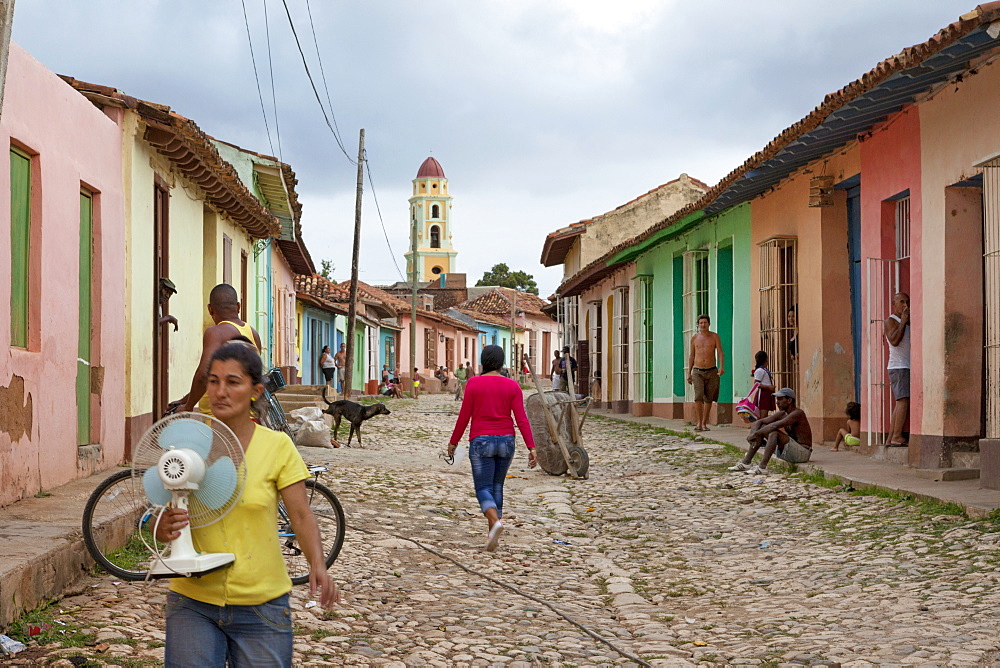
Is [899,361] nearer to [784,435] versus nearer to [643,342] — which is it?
[784,435]

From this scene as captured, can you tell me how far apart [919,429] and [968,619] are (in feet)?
15.4

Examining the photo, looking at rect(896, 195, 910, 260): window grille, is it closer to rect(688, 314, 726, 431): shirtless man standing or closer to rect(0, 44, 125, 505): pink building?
rect(688, 314, 726, 431): shirtless man standing

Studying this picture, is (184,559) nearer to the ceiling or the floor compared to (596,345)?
nearer to the floor

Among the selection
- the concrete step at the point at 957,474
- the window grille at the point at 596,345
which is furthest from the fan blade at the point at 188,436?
the window grille at the point at 596,345

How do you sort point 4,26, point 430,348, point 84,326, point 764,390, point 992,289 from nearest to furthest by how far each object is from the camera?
point 4,26, point 992,289, point 84,326, point 764,390, point 430,348

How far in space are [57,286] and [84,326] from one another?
923 millimetres

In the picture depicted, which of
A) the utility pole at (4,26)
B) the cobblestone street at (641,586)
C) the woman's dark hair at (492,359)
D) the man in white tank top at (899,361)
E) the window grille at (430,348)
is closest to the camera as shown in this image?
the utility pole at (4,26)

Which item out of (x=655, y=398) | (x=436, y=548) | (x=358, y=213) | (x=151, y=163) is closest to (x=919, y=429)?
(x=436, y=548)

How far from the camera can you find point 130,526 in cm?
615

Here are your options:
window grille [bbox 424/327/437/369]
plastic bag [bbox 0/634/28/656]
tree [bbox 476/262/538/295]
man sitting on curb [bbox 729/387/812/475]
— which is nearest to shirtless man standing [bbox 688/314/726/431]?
man sitting on curb [bbox 729/387/812/475]

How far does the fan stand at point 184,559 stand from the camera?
111 inches

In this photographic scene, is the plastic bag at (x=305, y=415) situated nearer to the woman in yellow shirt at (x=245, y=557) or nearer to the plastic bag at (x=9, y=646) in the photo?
the plastic bag at (x=9, y=646)

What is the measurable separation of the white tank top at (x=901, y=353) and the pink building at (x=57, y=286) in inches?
264

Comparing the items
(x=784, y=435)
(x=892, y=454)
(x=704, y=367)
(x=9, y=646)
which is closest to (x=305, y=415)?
(x=704, y=367)
